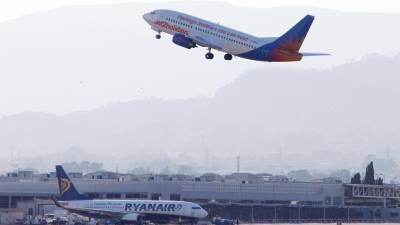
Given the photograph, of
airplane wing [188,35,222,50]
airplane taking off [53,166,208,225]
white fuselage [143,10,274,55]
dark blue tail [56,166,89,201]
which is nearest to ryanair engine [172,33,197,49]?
airplane wing [188,35,222,50]

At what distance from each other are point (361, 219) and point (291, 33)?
78455 millimetres

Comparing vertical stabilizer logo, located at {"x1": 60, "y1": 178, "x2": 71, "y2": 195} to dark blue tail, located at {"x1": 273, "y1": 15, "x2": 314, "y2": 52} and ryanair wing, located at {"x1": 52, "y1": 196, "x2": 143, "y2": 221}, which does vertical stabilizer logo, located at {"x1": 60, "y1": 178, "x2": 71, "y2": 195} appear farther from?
dark blue tail, located at {"x1": 273, "y1": 15, "x2": 314, "y2": 52}

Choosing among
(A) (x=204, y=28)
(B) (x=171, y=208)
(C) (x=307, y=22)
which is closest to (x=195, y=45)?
(A) (x=204, y=28)

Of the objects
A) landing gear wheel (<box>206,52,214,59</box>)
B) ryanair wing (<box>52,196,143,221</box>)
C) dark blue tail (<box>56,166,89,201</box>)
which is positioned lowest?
ryanair wing (<box>52,196,143,221</box>)

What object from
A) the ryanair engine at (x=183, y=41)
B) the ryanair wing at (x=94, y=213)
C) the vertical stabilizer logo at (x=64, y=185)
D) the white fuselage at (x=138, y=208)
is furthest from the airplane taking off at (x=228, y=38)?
the vertical stabilizer logo at (x=64, y=185)

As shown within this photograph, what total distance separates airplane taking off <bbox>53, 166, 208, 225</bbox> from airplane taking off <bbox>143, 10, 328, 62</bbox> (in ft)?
98.6

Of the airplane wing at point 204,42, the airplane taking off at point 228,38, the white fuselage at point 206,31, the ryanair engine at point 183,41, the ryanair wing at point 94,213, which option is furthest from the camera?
the ryanair wing at point 94,213

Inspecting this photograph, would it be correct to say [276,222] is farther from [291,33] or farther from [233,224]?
[291,33]

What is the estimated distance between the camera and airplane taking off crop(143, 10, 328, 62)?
125438 mm

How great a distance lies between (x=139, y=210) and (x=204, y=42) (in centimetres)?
3592

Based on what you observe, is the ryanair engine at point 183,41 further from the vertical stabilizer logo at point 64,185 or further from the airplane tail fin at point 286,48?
the vertical stabilizer logo at point 64,185

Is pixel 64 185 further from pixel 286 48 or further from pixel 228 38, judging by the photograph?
pixel 286 48

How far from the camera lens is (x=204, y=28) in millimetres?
132125

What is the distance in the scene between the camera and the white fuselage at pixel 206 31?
420 feet
